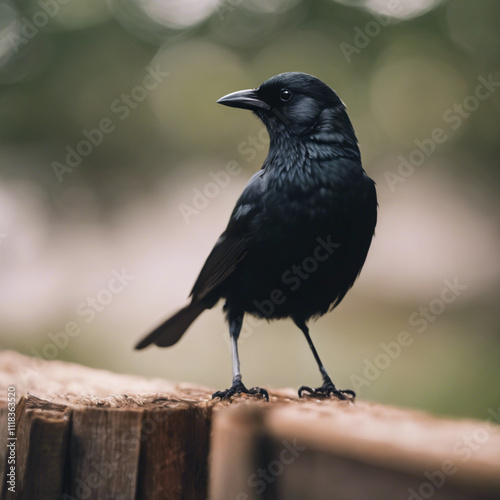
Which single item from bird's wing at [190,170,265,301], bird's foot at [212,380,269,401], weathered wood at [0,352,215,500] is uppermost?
bird's wing at [190,170,265,301]

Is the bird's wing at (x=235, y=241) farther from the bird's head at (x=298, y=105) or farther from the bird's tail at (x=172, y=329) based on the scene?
the bird's head at (x=298, y=105)

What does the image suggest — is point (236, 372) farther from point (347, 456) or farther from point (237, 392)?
point (347, 456)

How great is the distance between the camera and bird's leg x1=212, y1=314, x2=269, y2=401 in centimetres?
269

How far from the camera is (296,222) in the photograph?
3025 mm

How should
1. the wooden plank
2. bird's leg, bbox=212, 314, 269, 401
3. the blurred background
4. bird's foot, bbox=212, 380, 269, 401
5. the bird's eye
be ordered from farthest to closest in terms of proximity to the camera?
the blurred background → the bird's eye → bird's leg, bbox=212, 314, 269, 401 → bird's foot, bbox=212, 380, 269, 401 → the wooden plank

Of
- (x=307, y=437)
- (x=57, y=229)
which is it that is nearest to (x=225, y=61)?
(x=57, y=229)

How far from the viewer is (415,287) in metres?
9.20

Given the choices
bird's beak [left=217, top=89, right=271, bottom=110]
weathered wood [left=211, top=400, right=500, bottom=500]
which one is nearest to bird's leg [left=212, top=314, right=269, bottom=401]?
weathered wood [left=211, top=400, right=500, bottom=500]

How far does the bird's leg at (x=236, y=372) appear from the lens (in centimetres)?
269

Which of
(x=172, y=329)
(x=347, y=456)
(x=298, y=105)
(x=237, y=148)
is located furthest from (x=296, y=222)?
(x=237, y=148)

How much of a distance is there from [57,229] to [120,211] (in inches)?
44.4

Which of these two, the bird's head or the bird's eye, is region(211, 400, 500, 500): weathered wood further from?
the bird's eye

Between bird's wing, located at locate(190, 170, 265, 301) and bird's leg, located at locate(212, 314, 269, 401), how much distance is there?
0.81ft

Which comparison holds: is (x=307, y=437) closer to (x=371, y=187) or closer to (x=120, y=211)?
(x=371, y=187)
